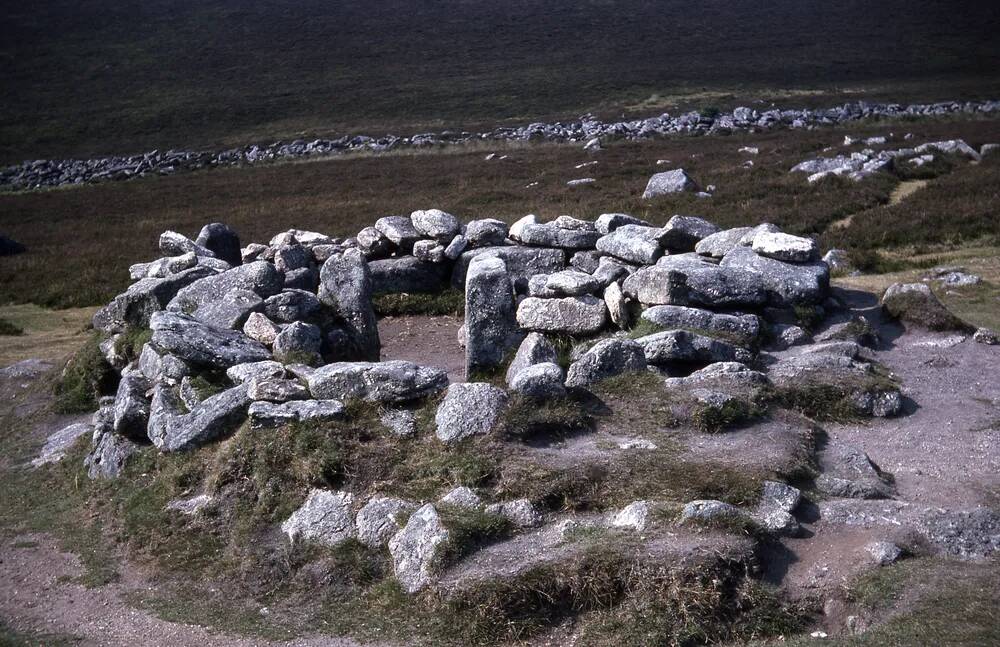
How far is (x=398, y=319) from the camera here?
1767 cm

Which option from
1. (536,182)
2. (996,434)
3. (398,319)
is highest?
(996,434)

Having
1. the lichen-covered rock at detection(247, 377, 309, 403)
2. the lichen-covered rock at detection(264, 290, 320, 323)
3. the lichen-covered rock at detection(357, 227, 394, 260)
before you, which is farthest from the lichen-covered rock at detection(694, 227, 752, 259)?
the lichen-covered rock at detection(247, 377, 309, 403)

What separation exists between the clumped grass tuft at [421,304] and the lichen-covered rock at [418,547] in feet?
28.0

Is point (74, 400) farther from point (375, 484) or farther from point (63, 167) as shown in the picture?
point (63, 167)

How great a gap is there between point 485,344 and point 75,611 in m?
6.52

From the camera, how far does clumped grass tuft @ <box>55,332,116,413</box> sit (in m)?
14.9

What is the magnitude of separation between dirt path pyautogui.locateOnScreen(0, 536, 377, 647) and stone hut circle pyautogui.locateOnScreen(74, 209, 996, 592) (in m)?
1.32

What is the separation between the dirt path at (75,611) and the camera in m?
8.35

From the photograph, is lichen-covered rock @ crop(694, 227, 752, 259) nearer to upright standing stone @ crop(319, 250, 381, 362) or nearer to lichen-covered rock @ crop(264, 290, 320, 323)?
upright standing stone @ crop(319, 250, 381, 362)

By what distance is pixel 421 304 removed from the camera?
57.8 feet

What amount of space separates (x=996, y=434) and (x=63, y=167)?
6621 cm

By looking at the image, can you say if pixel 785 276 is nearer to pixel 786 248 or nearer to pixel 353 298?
pixel 786 248

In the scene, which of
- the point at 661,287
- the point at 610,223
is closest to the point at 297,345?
the point at 661,287

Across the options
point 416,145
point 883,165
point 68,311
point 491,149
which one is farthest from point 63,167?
point 883,165
